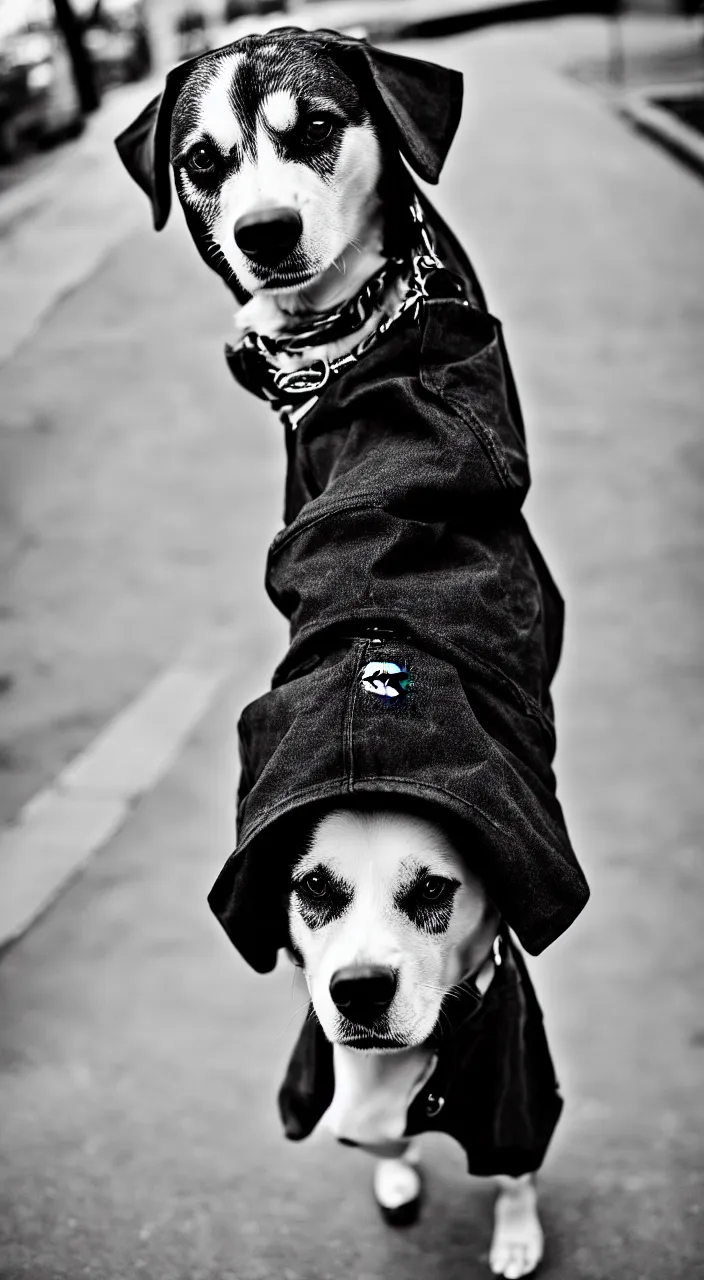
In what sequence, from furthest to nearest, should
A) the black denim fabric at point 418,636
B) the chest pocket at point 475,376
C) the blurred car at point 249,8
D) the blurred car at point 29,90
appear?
the blurred car at point 249,8
the blurred car at point 29,90
the chest pocket at point 475,376
the black denim fabric at point 418,636

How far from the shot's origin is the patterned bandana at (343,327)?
1915mm

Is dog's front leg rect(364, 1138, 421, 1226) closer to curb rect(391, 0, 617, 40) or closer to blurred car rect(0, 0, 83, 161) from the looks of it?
blurred car rect(0, 0, 83, 161)

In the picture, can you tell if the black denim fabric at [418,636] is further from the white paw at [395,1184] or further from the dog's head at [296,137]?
the white paw at [395,1184]

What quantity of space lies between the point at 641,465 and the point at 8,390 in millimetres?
3449

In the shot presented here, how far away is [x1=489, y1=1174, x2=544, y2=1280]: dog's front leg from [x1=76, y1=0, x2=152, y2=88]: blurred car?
708 inches

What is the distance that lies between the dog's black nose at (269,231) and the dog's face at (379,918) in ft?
2.68

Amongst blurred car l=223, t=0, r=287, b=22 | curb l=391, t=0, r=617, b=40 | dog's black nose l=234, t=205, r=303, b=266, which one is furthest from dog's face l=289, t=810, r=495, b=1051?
blurred car l=223, t=0, r=287, b=22

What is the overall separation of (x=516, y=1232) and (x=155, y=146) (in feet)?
6.84

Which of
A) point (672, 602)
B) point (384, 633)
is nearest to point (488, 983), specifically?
point (384, 633)

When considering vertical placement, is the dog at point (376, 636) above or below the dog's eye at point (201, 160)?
below

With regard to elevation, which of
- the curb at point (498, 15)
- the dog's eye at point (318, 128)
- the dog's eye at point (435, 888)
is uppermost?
the dog's eye at point (318, 128)

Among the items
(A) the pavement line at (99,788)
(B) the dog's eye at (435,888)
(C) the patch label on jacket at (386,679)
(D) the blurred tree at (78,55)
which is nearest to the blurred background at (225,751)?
(A) the pavement line at (99,788)

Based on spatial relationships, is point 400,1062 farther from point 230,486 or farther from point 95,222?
point 95,222

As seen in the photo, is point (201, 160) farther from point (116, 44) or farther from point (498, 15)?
point (498, 15)
